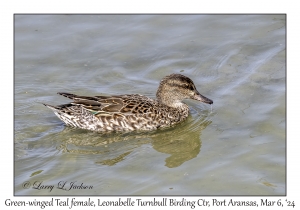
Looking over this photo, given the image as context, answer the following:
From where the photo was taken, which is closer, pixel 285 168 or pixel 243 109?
pixel 285 168

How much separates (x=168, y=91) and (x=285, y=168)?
8.74 feet

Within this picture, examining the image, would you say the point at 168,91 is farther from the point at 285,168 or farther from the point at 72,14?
the point at 72,14

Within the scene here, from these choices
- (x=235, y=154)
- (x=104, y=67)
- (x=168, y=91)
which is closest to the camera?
(x=235, y=154)

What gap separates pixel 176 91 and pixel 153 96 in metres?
0.70

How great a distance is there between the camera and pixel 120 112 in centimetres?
905

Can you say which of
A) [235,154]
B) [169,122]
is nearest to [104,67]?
[169,122]

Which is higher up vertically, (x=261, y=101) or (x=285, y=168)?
(x=261, y=101)

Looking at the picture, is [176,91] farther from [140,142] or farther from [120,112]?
[140,142]

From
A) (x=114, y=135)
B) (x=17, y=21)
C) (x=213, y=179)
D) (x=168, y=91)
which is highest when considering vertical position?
(x=17, y=21)

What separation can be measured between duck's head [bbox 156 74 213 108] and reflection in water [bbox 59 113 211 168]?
41 cm

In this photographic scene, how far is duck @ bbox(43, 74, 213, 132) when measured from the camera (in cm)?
902

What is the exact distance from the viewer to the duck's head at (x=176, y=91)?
30.7 ft

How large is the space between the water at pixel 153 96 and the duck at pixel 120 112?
0.60 ft

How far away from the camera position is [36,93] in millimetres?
10070
